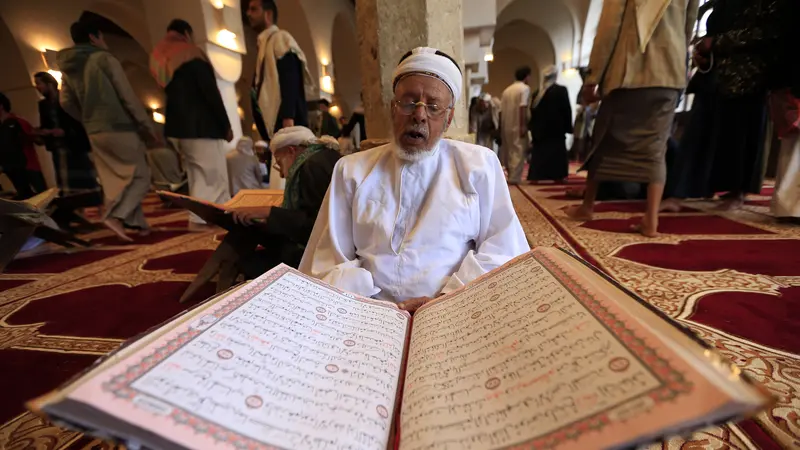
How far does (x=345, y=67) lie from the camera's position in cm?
1059

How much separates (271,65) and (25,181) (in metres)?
4.69

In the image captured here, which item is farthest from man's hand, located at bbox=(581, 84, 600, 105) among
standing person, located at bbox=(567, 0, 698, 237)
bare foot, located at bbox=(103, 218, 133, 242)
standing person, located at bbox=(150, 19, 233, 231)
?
bare foot, located at bbox=(103, 218, 133, 242)

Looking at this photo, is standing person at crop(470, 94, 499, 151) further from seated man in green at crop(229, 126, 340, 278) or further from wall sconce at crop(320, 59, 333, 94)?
seated man in green at crop(229, 126, 340, 278)

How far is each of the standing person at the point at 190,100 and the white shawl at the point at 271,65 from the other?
69 cm

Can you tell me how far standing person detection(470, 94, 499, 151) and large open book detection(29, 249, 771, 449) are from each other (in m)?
8.09

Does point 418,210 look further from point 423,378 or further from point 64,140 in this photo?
point 64,140

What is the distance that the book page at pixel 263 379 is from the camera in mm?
391

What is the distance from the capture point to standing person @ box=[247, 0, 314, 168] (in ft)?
9.32

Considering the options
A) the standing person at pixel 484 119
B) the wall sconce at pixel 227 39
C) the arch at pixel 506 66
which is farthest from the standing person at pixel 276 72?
the arch at pixel 506 66

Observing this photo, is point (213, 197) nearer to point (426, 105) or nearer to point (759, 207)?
point (426, 105)

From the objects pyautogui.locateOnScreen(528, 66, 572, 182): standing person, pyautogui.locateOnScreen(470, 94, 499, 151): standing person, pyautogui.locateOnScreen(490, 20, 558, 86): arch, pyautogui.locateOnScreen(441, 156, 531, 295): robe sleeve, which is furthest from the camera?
pyautogui.locateOnScreen(490, 20, 558, 86): arch

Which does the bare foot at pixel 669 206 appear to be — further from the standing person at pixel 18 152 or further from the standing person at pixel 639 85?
the standing person at pixel 18 152

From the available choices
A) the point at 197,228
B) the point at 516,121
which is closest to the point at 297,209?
the point at 197,228

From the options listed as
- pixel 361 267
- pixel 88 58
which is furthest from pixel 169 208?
pixel 361 267
